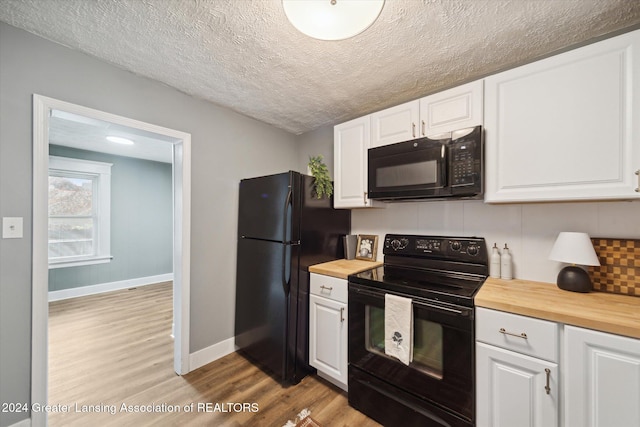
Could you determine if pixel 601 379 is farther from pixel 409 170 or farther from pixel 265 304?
pixel 265 304

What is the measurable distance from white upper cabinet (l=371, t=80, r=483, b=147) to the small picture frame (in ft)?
2.87

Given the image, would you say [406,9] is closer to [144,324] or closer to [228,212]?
[228,212]

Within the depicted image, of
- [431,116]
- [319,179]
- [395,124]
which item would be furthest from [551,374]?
[319,179]

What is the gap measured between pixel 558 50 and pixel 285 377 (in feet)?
9.61

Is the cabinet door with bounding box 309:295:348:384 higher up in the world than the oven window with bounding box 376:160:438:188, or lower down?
lower down

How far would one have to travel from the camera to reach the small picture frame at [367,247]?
2355 millimetres

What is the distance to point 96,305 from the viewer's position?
11.9 feet

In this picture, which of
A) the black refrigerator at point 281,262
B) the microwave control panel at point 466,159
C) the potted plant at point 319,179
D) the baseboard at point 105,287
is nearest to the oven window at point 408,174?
the microwave control panel at point 466,159

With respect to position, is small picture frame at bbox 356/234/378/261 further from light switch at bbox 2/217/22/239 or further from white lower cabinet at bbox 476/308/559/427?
light switch at bbox 2/217/22/239

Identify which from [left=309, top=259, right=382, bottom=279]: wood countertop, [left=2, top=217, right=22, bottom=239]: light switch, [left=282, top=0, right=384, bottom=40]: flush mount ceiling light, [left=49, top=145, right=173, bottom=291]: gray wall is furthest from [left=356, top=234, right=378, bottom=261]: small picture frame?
[left=49, top=145, right=173, bottom=291]: gray wall

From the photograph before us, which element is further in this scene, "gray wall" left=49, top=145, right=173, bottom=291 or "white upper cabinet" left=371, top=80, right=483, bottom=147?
"gray wall" left=49, top=145, right=173, bottom=291

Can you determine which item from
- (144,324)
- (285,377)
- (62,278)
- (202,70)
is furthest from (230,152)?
(62,278)

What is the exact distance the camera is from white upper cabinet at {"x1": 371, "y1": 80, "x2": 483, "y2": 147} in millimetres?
1589

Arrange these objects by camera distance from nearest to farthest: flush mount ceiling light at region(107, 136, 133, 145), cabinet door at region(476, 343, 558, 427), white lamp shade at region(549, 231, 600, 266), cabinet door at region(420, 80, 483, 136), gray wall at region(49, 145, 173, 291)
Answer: cabinet door at region(476, 343, 558, 427) < white lamp shade at region(549, 231, 600, 266) < cabinet door at region(420, 80, 483, 136) < flush mount ceiling light at region(107, 136, 133, 145) < gray wall at region(49, 145, 173, 291)
